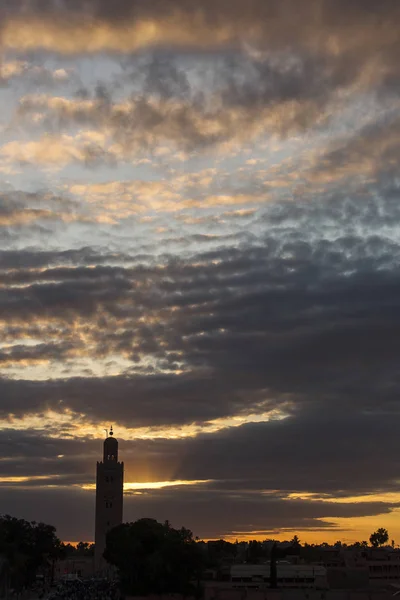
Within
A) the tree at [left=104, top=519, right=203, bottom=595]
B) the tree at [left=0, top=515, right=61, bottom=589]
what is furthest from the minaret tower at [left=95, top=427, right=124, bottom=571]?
the tree at [left=104, top=519, right=203, bottom=595]

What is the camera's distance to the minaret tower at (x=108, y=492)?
170m

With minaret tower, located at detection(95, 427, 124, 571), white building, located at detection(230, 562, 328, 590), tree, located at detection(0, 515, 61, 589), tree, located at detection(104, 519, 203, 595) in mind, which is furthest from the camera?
minaret tower, located at detection(95, 427, 124, 571)

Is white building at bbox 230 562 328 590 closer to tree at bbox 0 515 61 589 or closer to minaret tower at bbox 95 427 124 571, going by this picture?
tree at bbox 0 515 61 589

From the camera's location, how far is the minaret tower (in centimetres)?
17050

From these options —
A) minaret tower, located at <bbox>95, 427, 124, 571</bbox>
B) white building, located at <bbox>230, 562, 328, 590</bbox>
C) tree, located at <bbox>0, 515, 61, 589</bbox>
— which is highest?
minaret tower, located at <bbox>95, 427, 124, 571</bbox>

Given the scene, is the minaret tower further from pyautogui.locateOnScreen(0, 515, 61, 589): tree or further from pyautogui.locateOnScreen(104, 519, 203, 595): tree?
pyautogui.locateOnScreen(104, 519, 203, 595): tree

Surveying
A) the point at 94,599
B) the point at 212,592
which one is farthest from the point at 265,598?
the point at 94,599

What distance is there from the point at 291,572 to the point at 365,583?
1018 cm

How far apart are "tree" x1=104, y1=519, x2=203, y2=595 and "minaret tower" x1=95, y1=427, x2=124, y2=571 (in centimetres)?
5940

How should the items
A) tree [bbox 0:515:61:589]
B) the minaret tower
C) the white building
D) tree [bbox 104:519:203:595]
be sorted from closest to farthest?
tree [bbox 104:519:203:595]
the white building
tree [bbox 0:515:61:589]
the minaret tower

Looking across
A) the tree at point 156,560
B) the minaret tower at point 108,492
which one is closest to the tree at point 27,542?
the tree at point 156,560

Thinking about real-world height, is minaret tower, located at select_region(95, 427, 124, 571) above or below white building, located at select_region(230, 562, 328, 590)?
above

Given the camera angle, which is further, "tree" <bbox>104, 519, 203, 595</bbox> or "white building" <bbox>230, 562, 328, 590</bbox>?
"white building" <bbox>230, 562, 328, 590</bbox>

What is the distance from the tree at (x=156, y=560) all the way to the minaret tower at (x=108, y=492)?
195 feet
